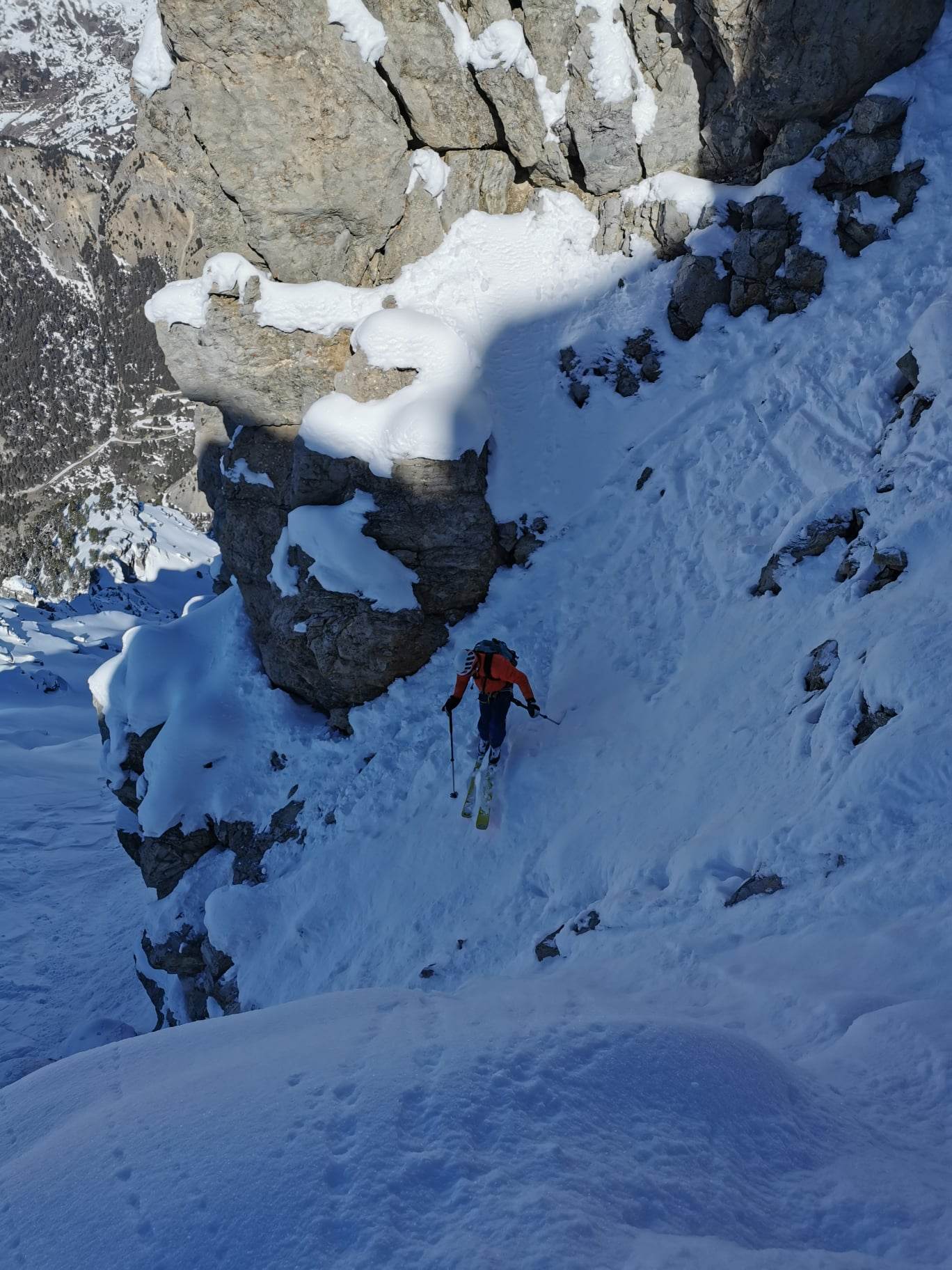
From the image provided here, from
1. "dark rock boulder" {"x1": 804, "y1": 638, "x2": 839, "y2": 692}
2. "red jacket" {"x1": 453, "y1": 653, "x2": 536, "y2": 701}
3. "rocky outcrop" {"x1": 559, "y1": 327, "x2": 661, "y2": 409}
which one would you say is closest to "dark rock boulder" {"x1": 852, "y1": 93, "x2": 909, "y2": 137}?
"rocky outcrop" {"x1": 559, "y1": 327, "x2": 661, "y2": 409}

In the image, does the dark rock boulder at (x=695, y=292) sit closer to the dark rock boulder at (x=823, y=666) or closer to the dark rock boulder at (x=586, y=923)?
the dark rock boulder at (x=823, y=666)

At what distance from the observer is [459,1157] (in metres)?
3.16

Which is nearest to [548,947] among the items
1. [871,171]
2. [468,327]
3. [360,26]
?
[468,327]

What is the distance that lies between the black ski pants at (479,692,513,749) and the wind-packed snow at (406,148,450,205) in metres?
9.54

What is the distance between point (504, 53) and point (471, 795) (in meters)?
12.0

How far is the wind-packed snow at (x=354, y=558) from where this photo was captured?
1241 cm

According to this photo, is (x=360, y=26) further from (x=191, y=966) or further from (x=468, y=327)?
(x=191, y=966)

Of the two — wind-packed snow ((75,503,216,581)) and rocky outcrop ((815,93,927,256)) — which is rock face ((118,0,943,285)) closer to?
rocky outcrop ((815,93,927,256))

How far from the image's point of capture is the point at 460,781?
1110 centimetres

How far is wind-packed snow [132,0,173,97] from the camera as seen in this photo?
12680 millimetres

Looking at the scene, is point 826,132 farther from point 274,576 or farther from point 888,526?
point 274,576

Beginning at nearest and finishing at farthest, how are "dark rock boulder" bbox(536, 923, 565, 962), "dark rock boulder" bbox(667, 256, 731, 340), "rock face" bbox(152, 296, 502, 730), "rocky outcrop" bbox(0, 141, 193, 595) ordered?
"dark rock boulder" bbox(536, 923, 565, 962) < "dark rock boulder" bbox(667, 256, 731, 340) < "rock face" bbox(152, 296, 502, 730) < "rocky outcrop" bbox(0, 141, 193, 595)

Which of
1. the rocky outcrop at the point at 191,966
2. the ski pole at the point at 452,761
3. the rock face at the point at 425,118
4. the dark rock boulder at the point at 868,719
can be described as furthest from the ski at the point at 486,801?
the rock face at the point at 425,118

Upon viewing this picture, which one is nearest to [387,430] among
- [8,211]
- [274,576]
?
[274,576]
